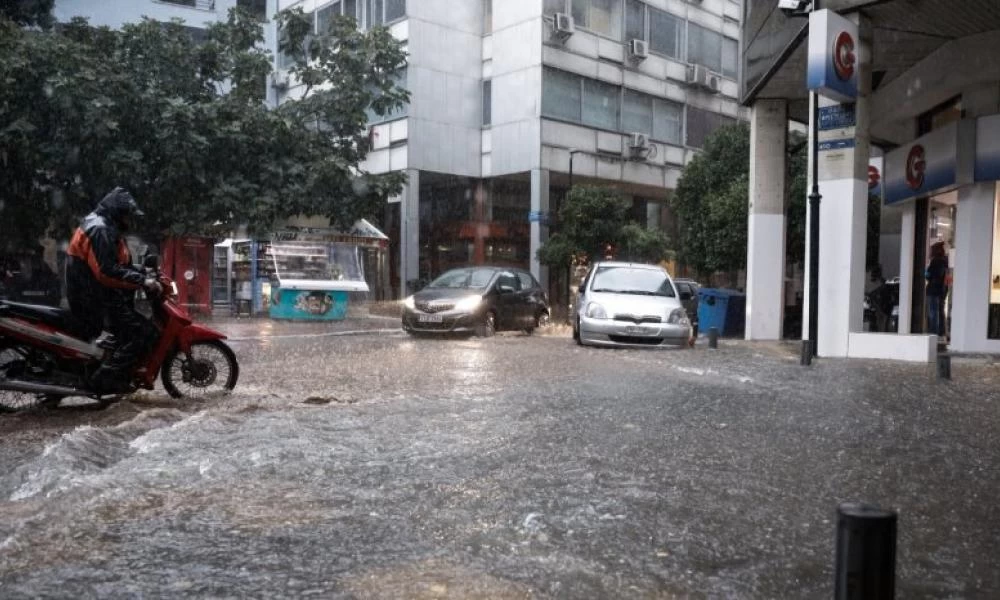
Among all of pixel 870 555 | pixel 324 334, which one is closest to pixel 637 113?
pixel 324 334

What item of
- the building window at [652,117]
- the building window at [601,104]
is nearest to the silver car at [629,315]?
the building window at [601,104]

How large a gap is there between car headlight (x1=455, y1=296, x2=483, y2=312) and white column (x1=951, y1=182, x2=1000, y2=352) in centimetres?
802

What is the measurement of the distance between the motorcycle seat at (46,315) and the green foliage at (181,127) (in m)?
12.7

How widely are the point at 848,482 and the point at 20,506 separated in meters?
4.58

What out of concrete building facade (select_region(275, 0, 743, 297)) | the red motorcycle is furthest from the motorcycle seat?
concrete building facade (select_region(275, 0, 743, 297))

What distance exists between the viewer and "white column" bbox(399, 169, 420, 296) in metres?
32.2

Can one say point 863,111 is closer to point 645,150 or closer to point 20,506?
point 20,506

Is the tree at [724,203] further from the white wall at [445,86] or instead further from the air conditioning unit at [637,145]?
the white wall at [445,86]

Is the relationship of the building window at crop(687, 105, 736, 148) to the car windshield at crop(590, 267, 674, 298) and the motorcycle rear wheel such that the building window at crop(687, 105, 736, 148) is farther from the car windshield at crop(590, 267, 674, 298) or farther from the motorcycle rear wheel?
the motorcycle rear wheel

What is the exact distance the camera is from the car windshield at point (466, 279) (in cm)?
1692

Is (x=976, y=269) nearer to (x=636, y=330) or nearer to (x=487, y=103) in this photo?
(x=636, y=330)

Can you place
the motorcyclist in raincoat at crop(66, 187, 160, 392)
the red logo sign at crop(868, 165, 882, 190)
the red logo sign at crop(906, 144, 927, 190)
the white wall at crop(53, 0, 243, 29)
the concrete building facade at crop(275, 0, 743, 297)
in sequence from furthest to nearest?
the white wall at crop(53, 0, 243, 29)
the concrete building facade at crop(275, 0, 743, 297)
the red logo sign at crop(868, 165, 882, 190)
the red logo sign at crop(906, 144, 927, 190)
the motorcyclist in raincoat at crop(66, 187, 160, 392)

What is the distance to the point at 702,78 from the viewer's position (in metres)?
36.7

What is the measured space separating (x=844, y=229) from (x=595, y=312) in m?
3.89
